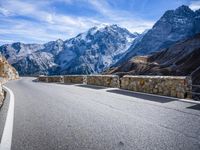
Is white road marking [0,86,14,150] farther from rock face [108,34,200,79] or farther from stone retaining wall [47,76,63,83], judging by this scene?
rock face [108,34,200,79]

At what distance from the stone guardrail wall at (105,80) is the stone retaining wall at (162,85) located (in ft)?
8.22

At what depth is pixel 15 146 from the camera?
198 inches

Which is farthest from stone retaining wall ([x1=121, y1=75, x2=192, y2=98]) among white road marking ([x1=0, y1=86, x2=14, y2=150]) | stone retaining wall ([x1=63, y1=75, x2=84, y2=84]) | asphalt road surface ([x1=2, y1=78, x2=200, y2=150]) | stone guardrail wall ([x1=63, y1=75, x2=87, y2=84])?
stone retaining wall ([x1=63, y1=75, x2=84, y2=84])

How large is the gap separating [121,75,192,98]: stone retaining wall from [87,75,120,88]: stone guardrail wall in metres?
2.50

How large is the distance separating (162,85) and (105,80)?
8.25 m

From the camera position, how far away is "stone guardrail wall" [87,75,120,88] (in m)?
19.7

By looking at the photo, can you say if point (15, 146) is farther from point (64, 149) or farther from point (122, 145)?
point (122, 145)

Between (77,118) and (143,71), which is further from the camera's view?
(143,71)

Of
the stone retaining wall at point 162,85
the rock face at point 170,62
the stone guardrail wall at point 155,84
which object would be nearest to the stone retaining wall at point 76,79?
the stone guardrail wall at point 155,84

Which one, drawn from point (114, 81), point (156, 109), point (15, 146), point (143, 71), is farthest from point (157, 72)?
point (15, 146)

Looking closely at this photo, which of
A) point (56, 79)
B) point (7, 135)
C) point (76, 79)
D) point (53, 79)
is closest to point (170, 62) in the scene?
point (53, 79)

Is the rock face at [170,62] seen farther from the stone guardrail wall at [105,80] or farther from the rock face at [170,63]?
the stone guardrail wall at [105,80]

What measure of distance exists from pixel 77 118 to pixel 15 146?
2.67 metres

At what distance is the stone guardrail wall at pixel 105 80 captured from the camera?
19.7 m
